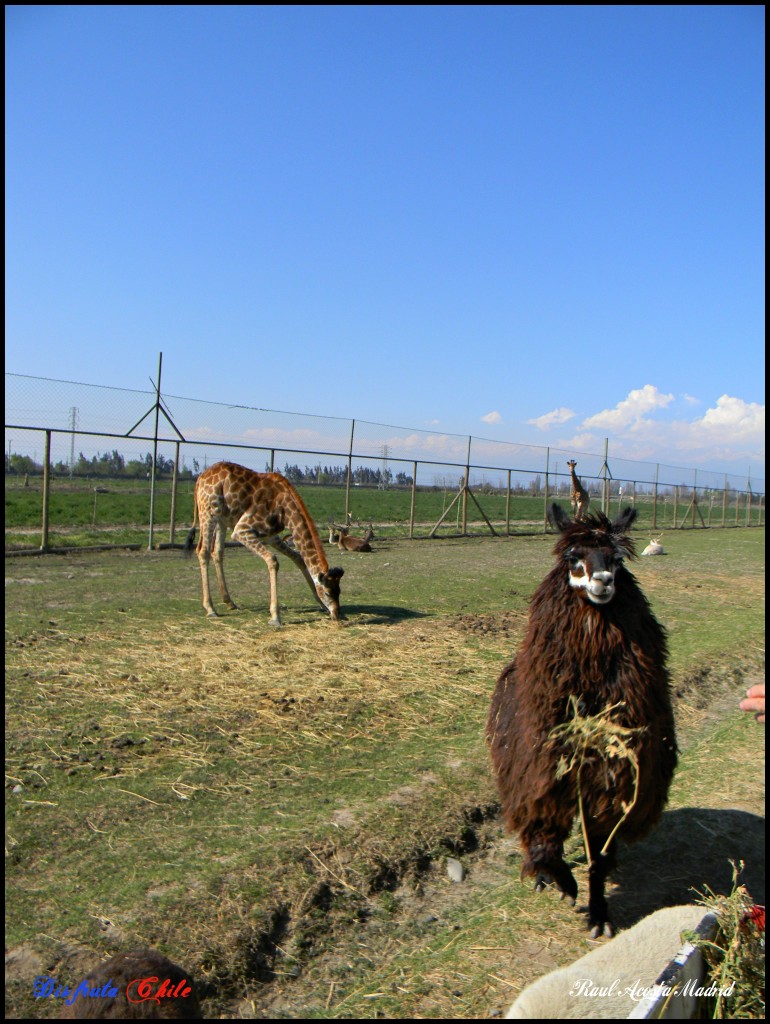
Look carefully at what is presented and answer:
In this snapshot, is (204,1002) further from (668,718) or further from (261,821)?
(668,718)

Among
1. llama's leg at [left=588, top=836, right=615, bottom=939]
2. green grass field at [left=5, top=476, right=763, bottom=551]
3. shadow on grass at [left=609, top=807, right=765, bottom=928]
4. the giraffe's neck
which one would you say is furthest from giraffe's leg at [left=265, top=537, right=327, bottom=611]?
llama's leg at [left=588, top=836, right=615, bottom=939]

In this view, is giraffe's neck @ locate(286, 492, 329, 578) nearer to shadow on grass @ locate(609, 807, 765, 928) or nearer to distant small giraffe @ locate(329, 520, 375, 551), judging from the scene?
shadow on grass @ locate(609, 807, 765, 928)

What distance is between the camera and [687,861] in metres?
3.98

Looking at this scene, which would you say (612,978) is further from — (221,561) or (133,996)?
(221,561)

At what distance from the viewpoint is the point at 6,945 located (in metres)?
2.82

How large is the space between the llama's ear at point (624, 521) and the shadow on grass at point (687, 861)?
1.67 meters

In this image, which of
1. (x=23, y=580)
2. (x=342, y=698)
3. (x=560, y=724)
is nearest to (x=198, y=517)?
(x=23, y=580)

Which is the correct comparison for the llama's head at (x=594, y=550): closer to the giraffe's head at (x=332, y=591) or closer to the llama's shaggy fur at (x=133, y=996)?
the llama's shaggy fur at (x=133, y=996)

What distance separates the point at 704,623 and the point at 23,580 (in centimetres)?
957

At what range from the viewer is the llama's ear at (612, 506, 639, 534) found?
3.77m

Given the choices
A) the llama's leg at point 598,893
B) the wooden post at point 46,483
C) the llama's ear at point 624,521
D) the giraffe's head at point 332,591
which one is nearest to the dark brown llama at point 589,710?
the llama's leg at point 598,893

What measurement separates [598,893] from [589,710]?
0.80m

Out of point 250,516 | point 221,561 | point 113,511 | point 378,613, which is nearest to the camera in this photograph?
point 378,613

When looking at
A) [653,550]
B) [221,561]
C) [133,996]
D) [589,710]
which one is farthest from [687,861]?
[653,550]
